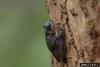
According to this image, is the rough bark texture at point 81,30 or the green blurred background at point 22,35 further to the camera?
the green blurred background at point 22,35

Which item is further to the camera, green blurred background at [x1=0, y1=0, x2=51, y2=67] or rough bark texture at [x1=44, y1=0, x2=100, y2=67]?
green blurred background at [x1=0, y1=0, x2=51, y2=67]

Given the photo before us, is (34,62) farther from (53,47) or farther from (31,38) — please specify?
(53,47)

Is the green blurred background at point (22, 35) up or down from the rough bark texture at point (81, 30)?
down

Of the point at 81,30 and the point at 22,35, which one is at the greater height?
the point at 81,30

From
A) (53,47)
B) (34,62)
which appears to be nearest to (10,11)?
(34,62)

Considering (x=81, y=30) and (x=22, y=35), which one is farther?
(x=22, y=35)
